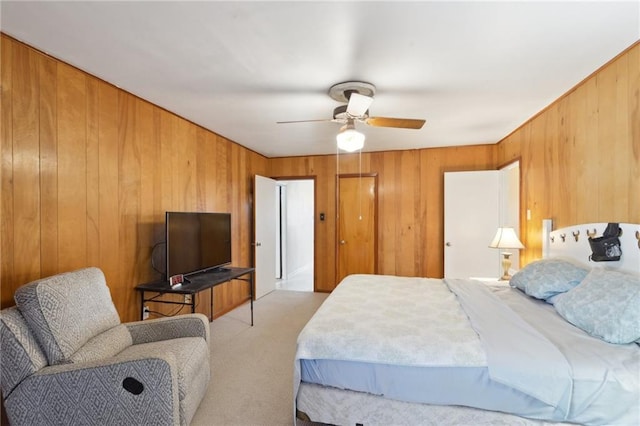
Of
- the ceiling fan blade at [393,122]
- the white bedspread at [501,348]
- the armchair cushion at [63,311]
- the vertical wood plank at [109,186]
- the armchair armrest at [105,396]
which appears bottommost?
the armchair armrest at [105,396]

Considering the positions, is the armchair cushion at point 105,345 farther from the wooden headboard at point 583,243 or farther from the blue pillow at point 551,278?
the wooden headboard at point 583,243

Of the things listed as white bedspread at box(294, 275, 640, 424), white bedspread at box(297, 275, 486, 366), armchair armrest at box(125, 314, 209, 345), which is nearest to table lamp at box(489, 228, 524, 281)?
white bedspread at box(294, 275, 640, 424)

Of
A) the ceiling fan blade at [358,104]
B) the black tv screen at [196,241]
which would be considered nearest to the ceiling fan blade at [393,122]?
the ceiling fan blade at [358,104]

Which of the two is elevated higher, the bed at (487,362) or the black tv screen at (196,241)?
the black tv screen at (196,241)

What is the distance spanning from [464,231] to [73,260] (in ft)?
15.0

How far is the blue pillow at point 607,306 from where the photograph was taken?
1479 mm

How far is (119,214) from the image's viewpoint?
2498mm

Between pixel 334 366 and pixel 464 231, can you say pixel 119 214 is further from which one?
pixel 464 231

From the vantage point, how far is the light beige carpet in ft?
6.56

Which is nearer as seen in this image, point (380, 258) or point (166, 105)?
point (166, 105)

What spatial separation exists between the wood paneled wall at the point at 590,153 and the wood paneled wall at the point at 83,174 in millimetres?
3746

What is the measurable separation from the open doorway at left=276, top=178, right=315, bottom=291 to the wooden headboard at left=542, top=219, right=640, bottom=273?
3659 millimetres

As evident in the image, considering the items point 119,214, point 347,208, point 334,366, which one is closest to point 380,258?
point 347,208

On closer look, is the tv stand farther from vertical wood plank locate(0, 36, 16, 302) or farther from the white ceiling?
the white ceiling
